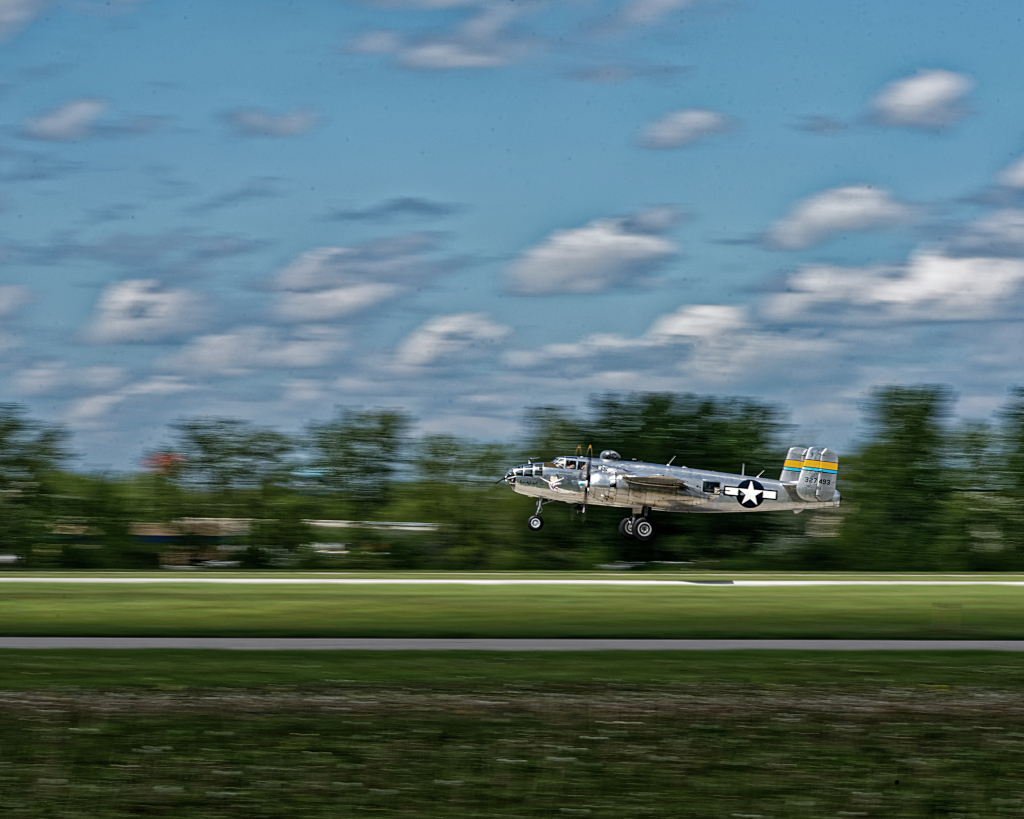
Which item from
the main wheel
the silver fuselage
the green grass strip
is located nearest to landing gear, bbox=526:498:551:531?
the silver fuselage

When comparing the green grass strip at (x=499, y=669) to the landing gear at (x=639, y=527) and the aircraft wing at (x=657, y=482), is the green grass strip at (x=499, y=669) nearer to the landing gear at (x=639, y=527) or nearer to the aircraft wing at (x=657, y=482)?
the aircraft wing at (x=657, y=482)

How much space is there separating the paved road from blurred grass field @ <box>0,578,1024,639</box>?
3.94ft

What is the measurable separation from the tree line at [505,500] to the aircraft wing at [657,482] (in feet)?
20.3

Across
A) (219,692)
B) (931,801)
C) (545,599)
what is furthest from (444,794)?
(545,599)

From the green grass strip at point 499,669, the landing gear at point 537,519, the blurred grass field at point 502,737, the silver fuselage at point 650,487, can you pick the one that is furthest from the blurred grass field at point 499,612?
the landing gear at point 537,519

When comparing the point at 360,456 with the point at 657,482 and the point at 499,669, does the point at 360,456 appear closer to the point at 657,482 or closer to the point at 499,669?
the point at 657,482

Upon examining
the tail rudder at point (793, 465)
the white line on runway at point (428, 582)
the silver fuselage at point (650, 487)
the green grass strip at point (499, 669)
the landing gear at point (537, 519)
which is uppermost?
the tail rudder at point (793, 465)

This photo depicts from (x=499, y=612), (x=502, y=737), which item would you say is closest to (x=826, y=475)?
(x=499, y=612)

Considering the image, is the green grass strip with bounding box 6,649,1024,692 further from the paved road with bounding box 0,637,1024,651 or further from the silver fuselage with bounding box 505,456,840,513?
the silver fuselage with bounding box 505,456,840,513

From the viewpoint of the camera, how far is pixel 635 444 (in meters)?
82.1

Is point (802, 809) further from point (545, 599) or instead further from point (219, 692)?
point (545, 599)

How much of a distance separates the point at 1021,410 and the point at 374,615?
208 feet

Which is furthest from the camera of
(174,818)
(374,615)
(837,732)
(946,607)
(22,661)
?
(946,607)

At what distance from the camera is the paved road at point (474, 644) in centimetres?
2256
